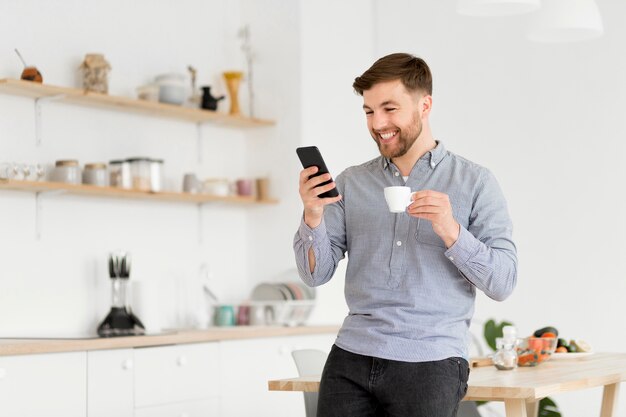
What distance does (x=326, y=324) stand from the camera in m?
4.87

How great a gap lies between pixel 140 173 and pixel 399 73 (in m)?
2.45

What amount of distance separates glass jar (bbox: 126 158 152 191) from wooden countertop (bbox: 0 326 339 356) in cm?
71

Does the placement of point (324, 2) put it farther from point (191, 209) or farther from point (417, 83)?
point (417, 83)

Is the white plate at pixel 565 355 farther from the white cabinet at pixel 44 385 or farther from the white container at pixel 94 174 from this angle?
the white container at pixel 94 174

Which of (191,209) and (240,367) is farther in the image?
(191,209)

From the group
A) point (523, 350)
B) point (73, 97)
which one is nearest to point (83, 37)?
point (73, 97)

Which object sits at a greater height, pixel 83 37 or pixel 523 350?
pixel 83 37

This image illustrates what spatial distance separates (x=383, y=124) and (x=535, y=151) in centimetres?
284

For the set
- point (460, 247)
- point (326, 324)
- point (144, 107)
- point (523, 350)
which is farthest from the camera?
point (326, 324)

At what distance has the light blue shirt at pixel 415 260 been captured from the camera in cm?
213

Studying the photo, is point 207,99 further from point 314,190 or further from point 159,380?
point 314,190

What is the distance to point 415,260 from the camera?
2.20 meters

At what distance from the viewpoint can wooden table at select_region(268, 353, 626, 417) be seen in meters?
2.30

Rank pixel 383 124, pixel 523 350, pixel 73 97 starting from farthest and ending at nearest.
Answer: pixel 73 97
pixel 523 350
pixel 383 124
